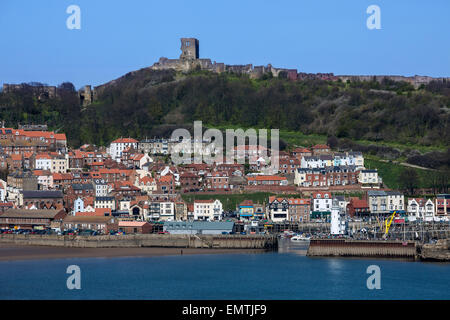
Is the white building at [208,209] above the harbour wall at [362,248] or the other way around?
above

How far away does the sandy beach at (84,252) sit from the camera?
2076 inches

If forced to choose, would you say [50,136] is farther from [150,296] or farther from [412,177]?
[150,296]

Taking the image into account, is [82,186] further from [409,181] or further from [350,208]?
[409,181]

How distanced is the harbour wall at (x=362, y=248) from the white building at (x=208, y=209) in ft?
51.8

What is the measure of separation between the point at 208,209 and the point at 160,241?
34.7 ft

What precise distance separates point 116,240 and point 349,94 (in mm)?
52620

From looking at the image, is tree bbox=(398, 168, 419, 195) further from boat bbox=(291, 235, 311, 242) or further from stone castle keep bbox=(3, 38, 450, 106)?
stone castle keep bbox=(3, 38, 450, 106)

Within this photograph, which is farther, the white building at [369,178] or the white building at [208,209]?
the white building at [369,178]

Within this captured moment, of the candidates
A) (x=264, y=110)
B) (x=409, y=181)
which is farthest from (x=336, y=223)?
(x=264, y=110)

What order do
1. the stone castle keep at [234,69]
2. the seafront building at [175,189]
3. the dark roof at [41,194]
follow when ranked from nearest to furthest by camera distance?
1. the seafront building at [175,189]
2. the dark roof at [41,194]
3. the stone castle keep at [234,69]

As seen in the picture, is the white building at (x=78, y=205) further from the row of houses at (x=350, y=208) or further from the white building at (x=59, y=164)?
the row of houses at (x=350, y=208)

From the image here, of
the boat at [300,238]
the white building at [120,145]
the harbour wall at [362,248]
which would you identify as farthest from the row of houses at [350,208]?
the white building at [120,145]
